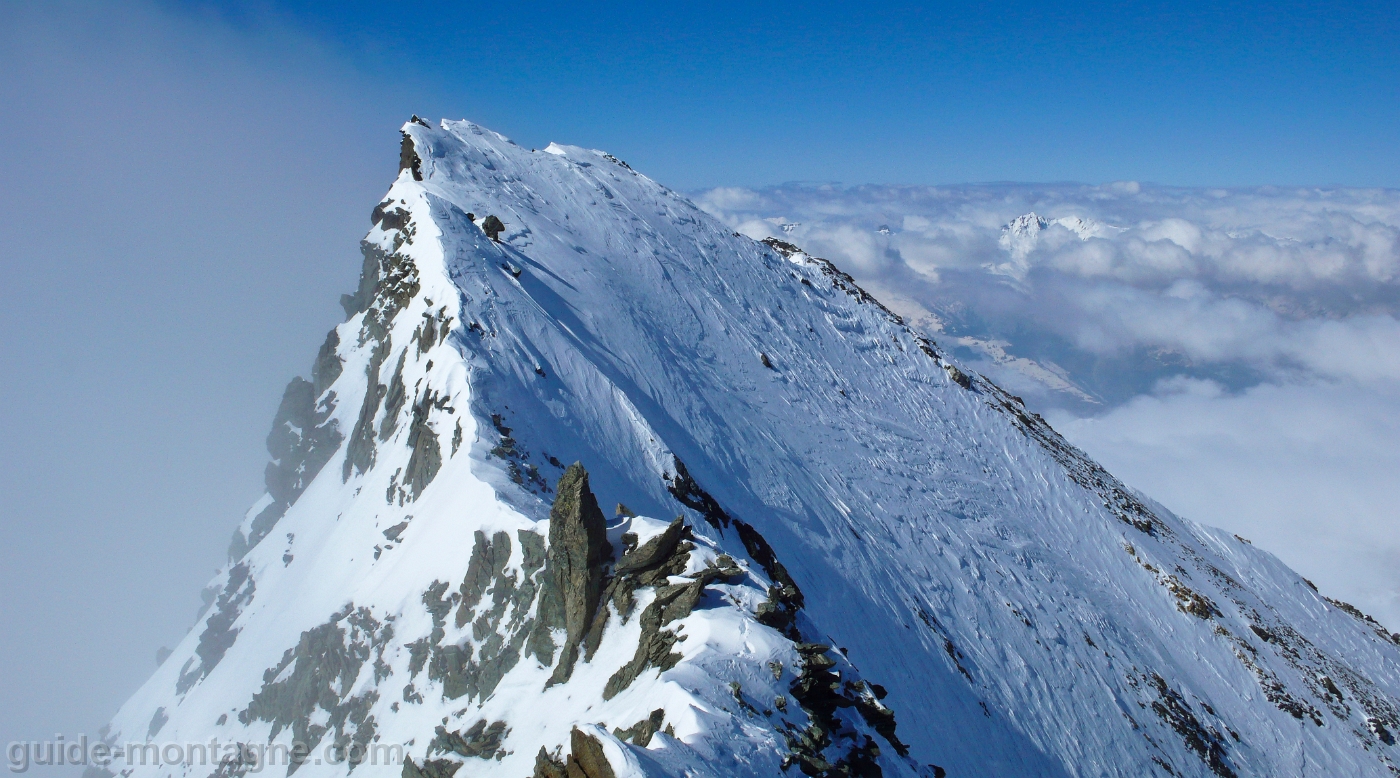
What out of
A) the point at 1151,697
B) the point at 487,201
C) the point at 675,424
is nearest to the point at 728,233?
the point at 487,201

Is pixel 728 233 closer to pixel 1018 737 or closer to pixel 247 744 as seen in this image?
pixel 1018 737

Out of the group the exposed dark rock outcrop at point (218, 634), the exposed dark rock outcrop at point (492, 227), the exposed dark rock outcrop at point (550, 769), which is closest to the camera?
the exposed dark rock outcrop at point (550, 769)

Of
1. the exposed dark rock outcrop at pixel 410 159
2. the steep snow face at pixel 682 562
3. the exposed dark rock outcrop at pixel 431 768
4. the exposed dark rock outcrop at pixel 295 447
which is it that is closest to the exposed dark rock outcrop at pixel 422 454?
the steep snow face at pixel 682 562

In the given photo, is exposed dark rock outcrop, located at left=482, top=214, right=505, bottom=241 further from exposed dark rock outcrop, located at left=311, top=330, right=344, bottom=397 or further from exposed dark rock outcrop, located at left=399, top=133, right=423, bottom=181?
exposed dark rock outcrop, located at left=311, top=330, right=344, bottom=397

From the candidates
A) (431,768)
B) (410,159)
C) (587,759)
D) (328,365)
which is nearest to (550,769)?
(587,759)

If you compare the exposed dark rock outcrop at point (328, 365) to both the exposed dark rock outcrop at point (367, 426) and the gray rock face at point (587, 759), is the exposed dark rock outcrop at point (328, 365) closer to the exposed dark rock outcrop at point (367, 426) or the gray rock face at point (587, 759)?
the exposed dark rock outcrop at point (367, 426)

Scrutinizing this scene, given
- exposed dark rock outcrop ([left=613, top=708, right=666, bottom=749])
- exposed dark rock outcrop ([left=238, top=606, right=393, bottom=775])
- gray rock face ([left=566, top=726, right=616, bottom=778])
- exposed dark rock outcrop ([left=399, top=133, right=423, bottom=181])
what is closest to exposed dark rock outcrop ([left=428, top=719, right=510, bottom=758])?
exposed dark rock outcrop ([left=238, top=606, right=393, bottom=775])
